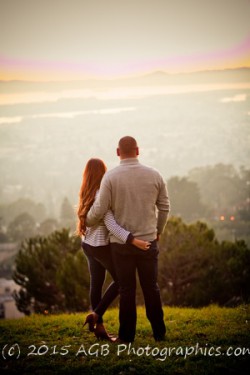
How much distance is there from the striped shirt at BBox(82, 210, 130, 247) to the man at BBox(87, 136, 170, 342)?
8 centimetres

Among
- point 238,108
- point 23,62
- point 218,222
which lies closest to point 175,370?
point 23,62

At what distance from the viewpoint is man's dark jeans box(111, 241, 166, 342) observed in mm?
4461

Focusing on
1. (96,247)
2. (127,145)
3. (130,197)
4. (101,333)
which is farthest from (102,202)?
(101,333)

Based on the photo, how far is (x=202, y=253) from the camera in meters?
18.5

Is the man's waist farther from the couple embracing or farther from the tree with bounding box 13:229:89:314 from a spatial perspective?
the tree with bounding box 13:229:89:314

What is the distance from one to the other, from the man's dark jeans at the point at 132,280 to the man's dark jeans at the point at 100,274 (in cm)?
18

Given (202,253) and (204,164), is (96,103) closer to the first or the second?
(204,164)

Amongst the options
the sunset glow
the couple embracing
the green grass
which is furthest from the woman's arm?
the sunset glow

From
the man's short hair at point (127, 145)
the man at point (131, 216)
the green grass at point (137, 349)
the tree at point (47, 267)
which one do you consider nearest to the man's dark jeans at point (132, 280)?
the man at point (131, 216)

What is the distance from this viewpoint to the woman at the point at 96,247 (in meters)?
4.64

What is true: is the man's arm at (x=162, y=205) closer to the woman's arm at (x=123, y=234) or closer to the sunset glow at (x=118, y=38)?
the woman's arm at (x=123, y=234)

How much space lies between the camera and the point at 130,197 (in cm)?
445

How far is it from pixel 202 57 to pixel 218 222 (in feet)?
80.2

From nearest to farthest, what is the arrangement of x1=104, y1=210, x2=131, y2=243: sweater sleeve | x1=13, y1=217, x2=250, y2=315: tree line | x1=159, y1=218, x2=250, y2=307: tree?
x1=104, y1=210, x2=131, y2=243: sweater sleeve → x1=13, y1=217, x2=250, y2=315: tree line → x1=159, y1=218, x2=250, y2=307: tree
